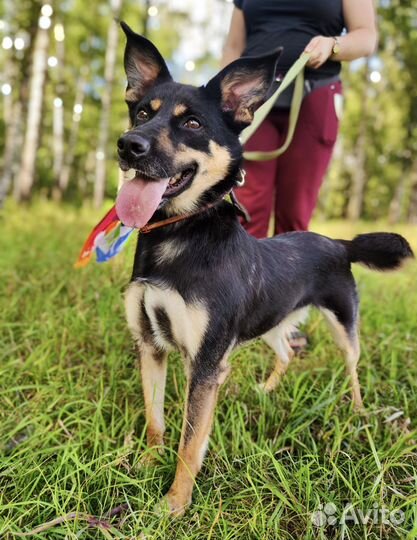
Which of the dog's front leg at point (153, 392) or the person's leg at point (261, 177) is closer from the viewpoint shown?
the dog's front leg at point (153, 392)

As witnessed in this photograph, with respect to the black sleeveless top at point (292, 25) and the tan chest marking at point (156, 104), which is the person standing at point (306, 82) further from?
the tan chest marking at point (156, 104)

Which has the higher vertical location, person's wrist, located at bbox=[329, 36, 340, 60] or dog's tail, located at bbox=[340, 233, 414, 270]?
person's wrist, located at bbox=[329, 36, 340, 60]

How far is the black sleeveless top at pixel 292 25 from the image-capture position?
3.08m

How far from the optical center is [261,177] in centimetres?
346

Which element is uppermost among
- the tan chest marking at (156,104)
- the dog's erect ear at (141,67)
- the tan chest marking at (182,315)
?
the dog's erect ear at (141,67)

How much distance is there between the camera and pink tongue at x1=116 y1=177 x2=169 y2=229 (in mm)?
2061

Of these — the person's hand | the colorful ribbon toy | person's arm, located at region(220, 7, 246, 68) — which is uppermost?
person's arm, located at region(220, 7, 246, 68)

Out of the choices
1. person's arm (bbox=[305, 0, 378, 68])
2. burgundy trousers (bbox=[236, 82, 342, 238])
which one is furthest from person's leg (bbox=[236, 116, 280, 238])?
person's arm (bbox=[305, 0, 378, 68])

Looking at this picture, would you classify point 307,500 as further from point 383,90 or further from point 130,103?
point 383,90

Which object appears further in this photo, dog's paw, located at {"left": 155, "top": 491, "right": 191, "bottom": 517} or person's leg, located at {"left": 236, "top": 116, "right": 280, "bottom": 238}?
person's leg, located at {"left": 236, "top": 116, "right": 280, "bottom": 238}

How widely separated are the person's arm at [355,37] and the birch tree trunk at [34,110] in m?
8.87

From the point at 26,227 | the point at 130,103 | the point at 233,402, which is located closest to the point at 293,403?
the point at 233,402

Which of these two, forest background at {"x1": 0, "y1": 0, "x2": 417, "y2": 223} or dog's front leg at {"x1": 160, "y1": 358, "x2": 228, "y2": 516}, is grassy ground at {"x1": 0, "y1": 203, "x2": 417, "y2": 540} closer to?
dog's front leg at {"x1": 160, "y1": 358, "x2": 228, "y2": 516}

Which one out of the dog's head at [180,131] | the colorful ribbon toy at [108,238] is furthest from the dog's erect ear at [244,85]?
the colorful ribbon toy at [108,238]
